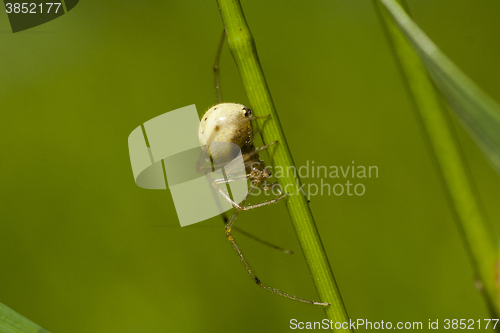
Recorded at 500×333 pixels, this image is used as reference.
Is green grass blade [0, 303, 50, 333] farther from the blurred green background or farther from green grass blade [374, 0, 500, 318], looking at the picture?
the blurred green background

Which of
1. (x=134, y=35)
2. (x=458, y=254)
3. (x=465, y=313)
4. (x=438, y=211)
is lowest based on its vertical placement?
(x=465, y=313)

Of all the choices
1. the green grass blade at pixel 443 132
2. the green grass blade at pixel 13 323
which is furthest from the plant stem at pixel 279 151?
the green grass blade at pixel 13 323

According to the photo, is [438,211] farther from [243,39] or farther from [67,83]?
[67,83]

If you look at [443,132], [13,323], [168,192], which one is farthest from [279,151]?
[168,192]

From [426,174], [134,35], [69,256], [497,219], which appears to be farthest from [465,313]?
[134,35]

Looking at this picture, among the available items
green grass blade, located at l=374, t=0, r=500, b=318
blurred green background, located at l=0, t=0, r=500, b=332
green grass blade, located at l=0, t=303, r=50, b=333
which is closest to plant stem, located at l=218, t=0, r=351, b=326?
green grass blade, located at l=374, t=0, r=500, b=318

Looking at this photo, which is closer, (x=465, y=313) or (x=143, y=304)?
(x=465, y=313)
